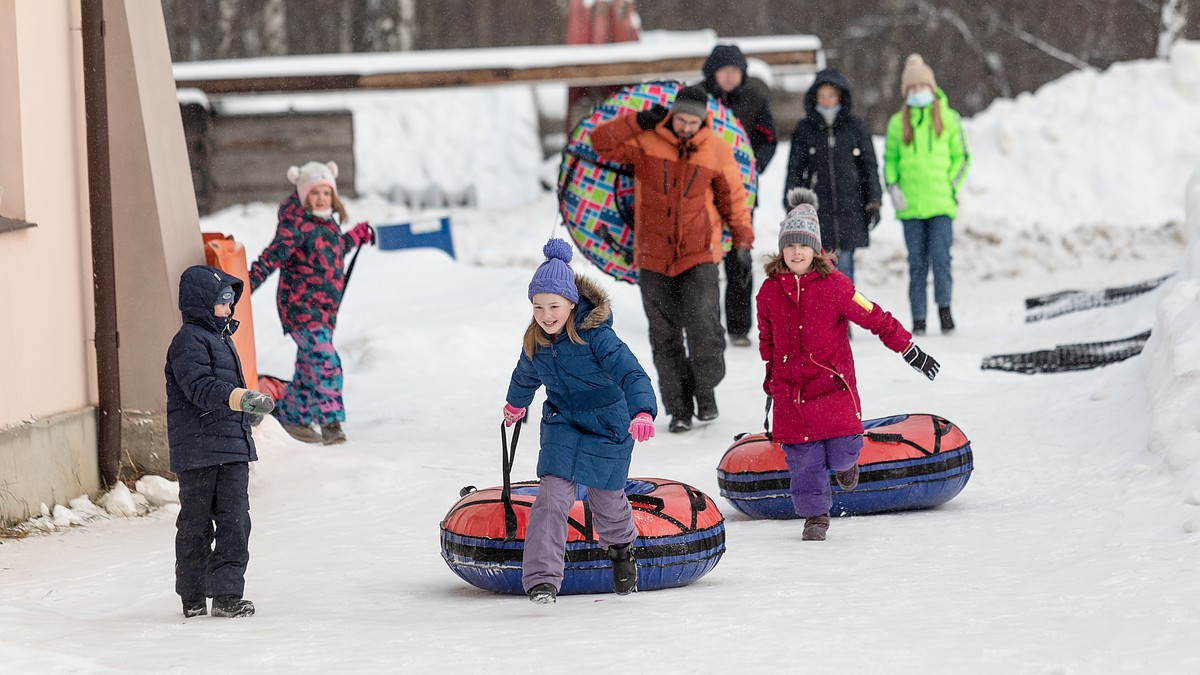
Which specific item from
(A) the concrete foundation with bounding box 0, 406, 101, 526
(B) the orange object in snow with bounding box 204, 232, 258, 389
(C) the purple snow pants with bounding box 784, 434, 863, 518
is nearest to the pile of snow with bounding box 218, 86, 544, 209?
(B) the orange object in snow with bounding box 204, 232, 258, 389

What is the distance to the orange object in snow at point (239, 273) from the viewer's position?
8289mm

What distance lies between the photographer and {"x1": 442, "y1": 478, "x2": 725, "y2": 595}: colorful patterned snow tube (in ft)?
18.2

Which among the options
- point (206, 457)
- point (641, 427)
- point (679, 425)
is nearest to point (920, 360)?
point (641, 427)

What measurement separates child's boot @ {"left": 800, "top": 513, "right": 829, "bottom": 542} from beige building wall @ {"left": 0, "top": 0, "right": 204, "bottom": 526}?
3208mm

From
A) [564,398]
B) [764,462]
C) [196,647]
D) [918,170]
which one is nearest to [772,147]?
[918,170]

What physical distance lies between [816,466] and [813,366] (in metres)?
Answer: 0.42

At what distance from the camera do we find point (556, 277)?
5402 mm

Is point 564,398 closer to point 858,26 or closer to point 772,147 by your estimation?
point 772,147

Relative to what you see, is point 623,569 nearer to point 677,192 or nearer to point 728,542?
point 728,542

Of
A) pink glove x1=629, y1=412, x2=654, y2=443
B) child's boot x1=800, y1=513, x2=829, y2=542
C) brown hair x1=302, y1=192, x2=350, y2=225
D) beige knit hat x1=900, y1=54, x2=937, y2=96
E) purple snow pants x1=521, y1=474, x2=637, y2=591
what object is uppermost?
beige knit hat x1=900, y1=54, x2=937, y2=96

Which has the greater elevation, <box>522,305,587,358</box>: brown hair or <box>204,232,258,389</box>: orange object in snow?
<box>522,305,587,358</box>: brown hair

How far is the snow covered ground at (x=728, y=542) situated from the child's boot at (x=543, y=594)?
97 mm

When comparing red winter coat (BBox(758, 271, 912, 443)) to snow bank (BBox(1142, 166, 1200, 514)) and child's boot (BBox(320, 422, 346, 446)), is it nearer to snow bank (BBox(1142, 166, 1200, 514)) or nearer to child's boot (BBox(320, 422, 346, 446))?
snow bank (BBox(1142, 166, 1200, 514))

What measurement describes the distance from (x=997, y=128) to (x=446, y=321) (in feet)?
29.9
